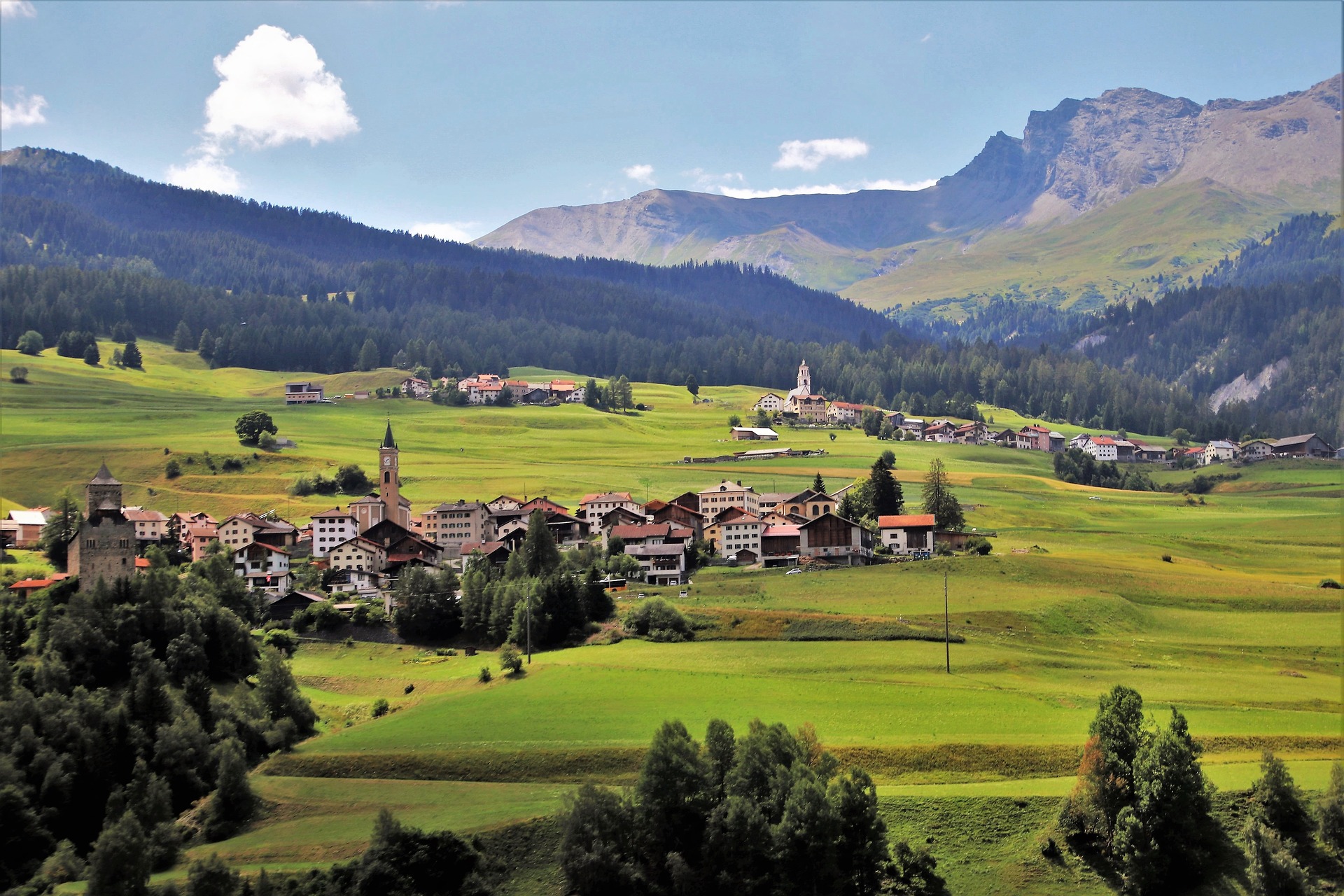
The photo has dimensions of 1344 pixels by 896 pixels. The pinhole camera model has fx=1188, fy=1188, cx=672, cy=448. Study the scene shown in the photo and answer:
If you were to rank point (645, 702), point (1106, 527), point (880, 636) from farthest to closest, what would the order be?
point (1106, 527), point (880, 636), point (645, 702)

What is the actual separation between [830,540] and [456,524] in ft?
99.5

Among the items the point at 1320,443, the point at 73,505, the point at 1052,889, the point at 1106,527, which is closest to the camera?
the point at 1052,889

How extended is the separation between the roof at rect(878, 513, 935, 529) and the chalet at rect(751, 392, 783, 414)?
309 ft

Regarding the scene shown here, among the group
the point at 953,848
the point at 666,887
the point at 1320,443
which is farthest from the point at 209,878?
the point at 1320,443

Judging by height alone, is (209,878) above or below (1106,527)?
below

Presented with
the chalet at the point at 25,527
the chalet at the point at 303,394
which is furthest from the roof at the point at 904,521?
the chalet at the point at 303,394

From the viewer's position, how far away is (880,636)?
204ft

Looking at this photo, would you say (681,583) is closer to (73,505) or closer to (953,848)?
(953,848)

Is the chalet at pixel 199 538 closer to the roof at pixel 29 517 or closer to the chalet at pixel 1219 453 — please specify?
the roof at pixel 29 517

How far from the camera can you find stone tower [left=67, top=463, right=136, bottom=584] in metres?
64.9

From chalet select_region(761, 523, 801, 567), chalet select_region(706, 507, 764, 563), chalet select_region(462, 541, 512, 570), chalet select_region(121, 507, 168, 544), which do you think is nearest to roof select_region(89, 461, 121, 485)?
chalet select_region(121, 507, 168, 544)

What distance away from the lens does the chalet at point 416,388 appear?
18425 centimetres

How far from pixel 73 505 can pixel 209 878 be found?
55609mm

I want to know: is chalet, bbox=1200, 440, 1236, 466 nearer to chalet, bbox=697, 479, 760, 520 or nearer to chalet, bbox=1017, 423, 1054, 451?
chalet, bbox=1017, 423, 1054, 451
